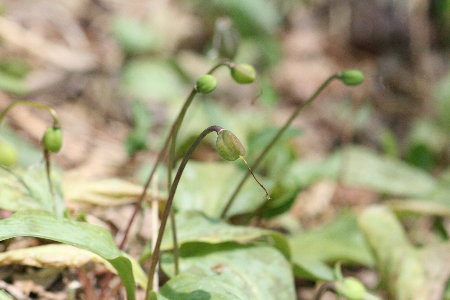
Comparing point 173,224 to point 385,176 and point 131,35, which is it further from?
point 131,35

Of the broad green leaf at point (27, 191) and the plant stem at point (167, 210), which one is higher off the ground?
the broad green leaf at point (27, 191)

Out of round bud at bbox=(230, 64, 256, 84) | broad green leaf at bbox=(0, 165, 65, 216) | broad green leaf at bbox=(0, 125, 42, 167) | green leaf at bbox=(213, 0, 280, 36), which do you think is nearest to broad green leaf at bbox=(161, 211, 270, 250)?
broad green leaf at bbox=(0, 165, 65, 216)

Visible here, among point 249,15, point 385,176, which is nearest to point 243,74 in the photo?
point 385,176

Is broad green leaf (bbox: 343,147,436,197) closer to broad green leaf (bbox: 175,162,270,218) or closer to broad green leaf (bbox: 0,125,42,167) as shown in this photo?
broad green leaf (bbox: 175,162,270,218)

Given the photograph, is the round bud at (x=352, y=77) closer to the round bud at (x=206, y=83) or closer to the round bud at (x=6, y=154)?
the round bud at (x=206, y=83)

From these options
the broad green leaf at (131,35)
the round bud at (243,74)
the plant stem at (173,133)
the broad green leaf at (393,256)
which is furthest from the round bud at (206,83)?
the broad green leaf at (131,35)

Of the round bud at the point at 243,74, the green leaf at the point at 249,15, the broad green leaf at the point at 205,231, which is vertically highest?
the green leaf at the point at 249,15
